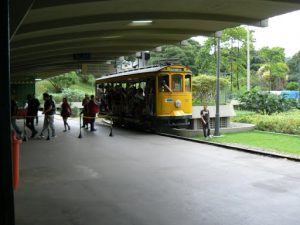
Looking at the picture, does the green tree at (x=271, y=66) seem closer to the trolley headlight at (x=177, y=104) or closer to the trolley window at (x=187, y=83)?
the trolley window at (x=187, y=83)

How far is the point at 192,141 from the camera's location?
17672 millimetres

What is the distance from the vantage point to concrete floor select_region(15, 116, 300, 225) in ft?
23.1

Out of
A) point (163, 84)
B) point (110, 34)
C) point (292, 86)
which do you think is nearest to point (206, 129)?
point (163, 84)

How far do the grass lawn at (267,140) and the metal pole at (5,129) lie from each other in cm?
1016

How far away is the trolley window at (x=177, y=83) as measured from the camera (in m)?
21.1

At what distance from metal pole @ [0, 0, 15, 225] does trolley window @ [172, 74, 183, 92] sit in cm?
1580

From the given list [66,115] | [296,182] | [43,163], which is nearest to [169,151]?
[43,163]

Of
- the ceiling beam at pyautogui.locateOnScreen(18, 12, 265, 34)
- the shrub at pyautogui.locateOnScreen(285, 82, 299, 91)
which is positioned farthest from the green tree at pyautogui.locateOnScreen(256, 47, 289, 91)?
the ceiling beam at pyautogui.locateOnScreen(18, 12, 265, 34)

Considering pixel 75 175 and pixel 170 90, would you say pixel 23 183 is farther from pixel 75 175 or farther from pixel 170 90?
pixel 170 90

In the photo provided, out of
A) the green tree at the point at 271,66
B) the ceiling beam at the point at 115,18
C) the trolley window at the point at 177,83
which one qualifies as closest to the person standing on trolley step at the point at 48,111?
the ceiling beam at the point at 115,18

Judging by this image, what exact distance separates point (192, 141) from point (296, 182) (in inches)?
318

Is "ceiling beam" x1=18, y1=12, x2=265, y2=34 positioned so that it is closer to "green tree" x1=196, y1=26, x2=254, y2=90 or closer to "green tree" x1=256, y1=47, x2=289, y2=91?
"green tree" x1=196, y1=26, x2=254, y2=90

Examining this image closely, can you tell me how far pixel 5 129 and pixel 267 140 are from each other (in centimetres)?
1319

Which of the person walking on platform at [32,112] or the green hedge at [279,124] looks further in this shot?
the green hedge at [279,124]
